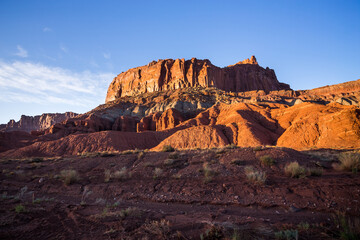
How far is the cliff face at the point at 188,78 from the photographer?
8919cm

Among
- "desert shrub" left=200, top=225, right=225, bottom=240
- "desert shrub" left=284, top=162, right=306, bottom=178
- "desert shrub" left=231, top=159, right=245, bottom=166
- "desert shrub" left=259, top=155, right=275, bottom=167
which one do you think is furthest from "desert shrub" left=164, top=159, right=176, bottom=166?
"desert shrub" left=200, top=225, right=225, bottom=240

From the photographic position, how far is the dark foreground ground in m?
3.85

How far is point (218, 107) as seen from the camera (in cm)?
5034

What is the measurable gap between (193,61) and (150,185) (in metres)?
92.4

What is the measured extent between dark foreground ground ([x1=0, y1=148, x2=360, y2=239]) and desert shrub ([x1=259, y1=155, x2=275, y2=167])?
5 centimetres

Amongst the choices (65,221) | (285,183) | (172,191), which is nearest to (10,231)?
(65,221)

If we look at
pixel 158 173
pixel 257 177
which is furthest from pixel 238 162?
pixel 158 173

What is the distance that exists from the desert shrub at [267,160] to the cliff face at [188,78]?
7822 cm

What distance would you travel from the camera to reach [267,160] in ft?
30.4

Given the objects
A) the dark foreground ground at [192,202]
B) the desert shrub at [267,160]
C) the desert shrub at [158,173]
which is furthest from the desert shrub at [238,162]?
the desert shrub at [158,173]

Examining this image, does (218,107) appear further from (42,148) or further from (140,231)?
(140,231)

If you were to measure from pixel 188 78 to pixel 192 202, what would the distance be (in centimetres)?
8594

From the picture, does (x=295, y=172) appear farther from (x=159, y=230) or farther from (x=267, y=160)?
(x=159, y=230)

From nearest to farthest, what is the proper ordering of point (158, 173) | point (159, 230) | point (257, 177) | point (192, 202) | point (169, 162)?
point (159, 230) → point (192, 202) → point (257, 177) → point (158, 173) → point (169, 162)
